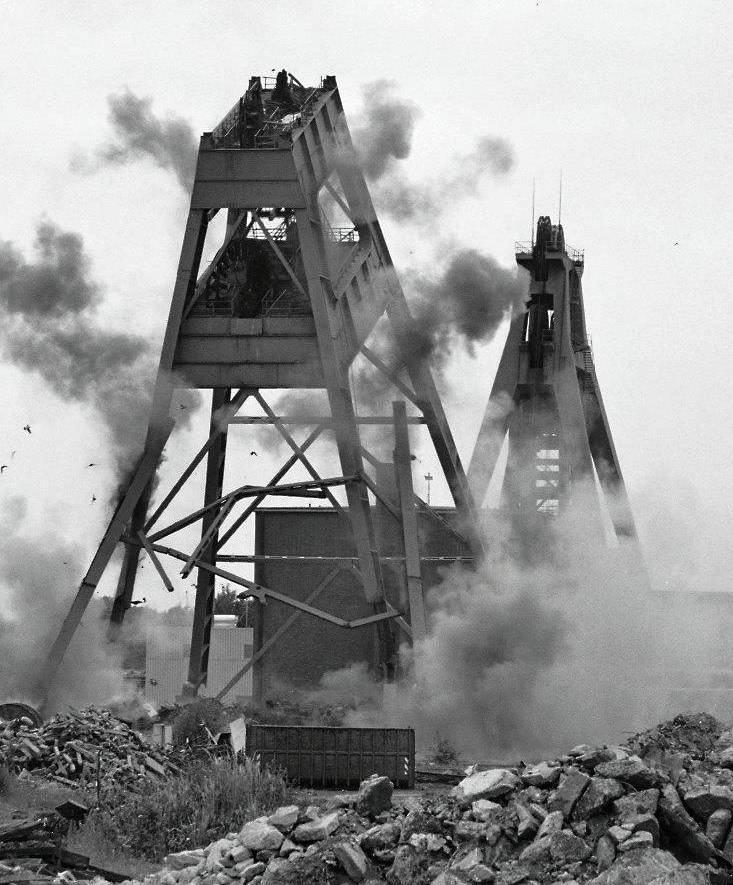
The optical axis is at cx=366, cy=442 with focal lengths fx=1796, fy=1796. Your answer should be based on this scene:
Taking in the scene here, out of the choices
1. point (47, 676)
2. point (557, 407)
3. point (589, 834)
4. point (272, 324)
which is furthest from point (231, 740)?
point (557, 407)

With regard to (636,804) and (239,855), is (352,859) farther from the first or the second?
(636,804)

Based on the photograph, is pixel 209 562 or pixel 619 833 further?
pixel 209 562

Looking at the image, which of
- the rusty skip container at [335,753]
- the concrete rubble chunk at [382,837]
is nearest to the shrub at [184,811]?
the rusty skip container at [335,753]

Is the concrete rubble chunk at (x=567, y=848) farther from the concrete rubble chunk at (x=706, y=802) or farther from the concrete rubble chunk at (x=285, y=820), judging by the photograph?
the concrete rubble chunk at (x=285, y=820)

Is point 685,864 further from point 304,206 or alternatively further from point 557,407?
point 557,407

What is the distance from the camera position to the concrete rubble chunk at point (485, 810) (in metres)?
23.9

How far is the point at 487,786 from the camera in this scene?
976 inches

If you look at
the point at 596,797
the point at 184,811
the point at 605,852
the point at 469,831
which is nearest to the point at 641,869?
the point at 605,852

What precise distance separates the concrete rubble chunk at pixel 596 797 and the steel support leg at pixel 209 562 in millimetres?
28563

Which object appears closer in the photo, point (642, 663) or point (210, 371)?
point (210, 371)

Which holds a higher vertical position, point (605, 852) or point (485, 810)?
point (485, 810)

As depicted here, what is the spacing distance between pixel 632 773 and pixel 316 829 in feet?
14.3

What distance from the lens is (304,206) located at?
157 feet

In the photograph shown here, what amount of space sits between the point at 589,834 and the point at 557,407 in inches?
1986
